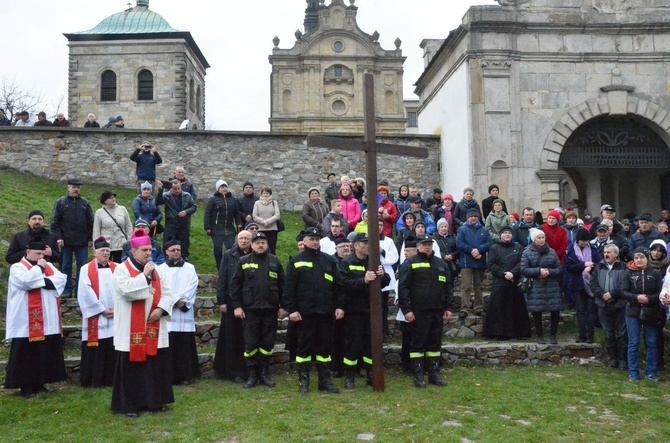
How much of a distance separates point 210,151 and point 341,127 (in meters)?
40.3

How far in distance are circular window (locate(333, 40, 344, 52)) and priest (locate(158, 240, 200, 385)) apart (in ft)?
176

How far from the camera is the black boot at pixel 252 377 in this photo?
8.31 m

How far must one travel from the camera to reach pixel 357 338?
27.8 ft

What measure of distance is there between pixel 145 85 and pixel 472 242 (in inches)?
1223

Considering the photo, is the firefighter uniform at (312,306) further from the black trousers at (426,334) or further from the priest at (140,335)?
the priest at (140,335)

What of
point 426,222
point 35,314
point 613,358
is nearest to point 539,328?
point 613,358

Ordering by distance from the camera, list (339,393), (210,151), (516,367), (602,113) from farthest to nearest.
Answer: (210,151), (602,113), (516,367), (339,393)

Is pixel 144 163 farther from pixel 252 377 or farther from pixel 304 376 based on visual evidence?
pixel 304 376

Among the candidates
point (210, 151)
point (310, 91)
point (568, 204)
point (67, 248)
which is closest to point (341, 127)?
point (310, 91)

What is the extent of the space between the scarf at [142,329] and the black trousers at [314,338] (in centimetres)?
167

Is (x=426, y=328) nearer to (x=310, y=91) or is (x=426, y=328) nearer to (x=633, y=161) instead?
(x=633, y=161)

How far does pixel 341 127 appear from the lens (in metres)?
58.8

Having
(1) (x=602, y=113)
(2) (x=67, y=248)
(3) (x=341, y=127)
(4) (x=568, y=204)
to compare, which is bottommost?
(2) (x=67, y=248)

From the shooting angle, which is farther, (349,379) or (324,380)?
(349,379)
